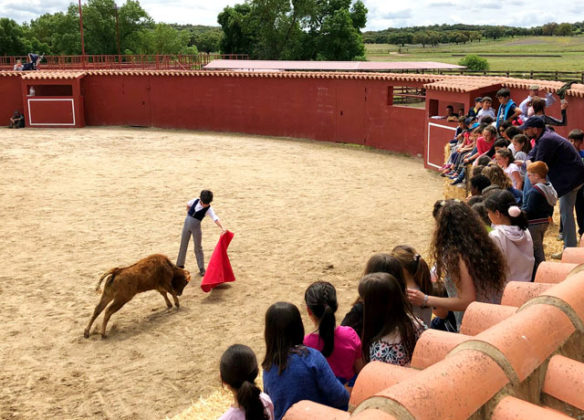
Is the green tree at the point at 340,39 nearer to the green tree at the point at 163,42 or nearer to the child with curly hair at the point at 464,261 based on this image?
the green tree at the point at 163,42

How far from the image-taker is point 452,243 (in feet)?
13.5

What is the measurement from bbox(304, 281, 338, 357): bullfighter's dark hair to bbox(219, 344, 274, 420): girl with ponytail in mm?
577

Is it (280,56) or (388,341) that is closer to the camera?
(388,341)

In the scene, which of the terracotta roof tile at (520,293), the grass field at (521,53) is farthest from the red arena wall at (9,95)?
the grass field at (521,53)

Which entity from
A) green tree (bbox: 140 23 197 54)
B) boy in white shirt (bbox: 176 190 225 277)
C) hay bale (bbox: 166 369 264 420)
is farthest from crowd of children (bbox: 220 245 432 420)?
green tree (bbox: 140 23 197 54)

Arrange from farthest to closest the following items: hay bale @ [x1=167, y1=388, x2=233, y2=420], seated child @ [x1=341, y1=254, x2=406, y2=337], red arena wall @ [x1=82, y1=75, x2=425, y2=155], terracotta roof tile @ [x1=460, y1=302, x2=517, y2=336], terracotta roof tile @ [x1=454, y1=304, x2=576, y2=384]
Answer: red arena wall @ [x1=82, y1=75, x2=425, y2=155]
hay bale @ [x1=167, y1=388, x2=233, y2=420]
seated child @ [x1=341, y1=254, x2=406, y2=337]
terracotta roof tile @ [x1=460, y1=302, x2=517, y2=336]
terracotta roof tile @ [x1=454, y1=304, x2=576, y2=384]

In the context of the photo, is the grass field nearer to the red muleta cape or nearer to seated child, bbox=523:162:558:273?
the red muleta cape

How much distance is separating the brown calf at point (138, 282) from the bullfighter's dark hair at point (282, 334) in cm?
449

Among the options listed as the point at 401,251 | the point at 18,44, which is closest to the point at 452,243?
the point at 401,251

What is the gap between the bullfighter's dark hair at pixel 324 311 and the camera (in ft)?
12.1

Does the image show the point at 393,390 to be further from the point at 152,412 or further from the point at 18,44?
the point at 18,44

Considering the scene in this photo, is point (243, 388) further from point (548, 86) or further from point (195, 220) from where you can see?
point (548, 86)

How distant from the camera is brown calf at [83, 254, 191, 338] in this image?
763 centimetres

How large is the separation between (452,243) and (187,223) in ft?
19.0
